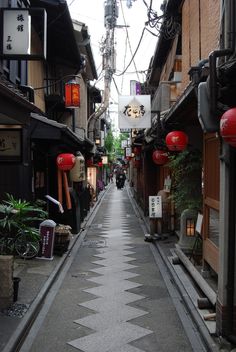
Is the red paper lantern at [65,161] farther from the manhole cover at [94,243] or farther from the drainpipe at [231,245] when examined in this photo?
the drainpipe at [231,245]

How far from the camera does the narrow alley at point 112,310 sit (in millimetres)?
7086

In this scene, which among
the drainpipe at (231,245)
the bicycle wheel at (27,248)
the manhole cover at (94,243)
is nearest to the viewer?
the drainpipe at (231,245)

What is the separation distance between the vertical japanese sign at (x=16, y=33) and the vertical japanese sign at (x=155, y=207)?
8.10 metres

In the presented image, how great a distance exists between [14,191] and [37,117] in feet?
7.35

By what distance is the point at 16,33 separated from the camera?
1071 cm

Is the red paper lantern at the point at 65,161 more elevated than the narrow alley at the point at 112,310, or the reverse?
the red paper lantern at the point at 65,161

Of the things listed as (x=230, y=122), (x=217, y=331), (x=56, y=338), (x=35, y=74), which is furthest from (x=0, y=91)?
(x=35, y=74)

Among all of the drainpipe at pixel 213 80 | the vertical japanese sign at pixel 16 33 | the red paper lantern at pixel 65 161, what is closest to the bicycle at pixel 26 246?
the red paper lantern at pixel 65 161

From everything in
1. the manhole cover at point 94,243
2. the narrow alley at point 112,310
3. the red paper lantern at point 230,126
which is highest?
the red paper lantern at point 230,126

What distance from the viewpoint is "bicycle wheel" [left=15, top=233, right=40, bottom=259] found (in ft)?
39.1

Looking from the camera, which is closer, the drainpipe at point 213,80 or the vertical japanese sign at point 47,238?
the drainpipe at point 213,80

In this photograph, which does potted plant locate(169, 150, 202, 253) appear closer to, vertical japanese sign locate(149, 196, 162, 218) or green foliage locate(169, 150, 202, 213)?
green foliage locate(169, 150, 202, 213)

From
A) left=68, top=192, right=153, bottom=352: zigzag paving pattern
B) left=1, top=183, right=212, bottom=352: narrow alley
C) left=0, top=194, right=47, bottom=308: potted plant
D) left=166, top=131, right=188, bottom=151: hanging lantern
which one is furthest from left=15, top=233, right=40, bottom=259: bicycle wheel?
left=166, top=131, right=188, bottom=151: hanging lantern

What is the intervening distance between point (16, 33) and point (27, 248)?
17.7 ft
